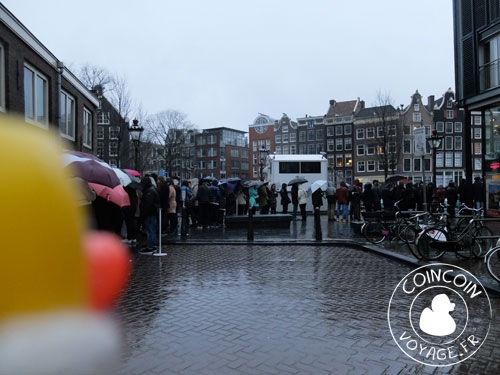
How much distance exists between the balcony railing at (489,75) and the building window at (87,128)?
18.5 meters

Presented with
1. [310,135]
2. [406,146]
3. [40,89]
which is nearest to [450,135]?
[406,146]

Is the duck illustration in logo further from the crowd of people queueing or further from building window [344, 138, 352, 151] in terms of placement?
building window [344, 138, 352, 151]

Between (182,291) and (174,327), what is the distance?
5.85 feet

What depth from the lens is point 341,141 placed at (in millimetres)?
69312

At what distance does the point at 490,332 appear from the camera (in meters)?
4.48

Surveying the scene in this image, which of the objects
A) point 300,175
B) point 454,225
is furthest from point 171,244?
point 300,175

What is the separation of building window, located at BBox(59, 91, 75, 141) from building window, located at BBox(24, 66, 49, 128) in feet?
4.01

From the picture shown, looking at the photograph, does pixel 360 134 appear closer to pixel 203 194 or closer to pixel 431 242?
pixel 203 194

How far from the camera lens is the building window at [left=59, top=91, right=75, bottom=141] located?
59.6ft

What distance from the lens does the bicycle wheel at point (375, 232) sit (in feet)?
38.7

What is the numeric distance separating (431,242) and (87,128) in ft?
60.7

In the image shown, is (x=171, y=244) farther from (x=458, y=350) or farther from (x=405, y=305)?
(x=458, y=350)

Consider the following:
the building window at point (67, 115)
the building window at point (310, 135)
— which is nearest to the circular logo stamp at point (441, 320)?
the building window at point (67, 115)

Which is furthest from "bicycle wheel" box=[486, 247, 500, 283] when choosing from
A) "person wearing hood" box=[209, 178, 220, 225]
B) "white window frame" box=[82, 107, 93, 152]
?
"white window frame" box=[82, 107, 93, 152]
